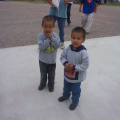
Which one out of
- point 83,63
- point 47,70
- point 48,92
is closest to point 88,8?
point 47,70

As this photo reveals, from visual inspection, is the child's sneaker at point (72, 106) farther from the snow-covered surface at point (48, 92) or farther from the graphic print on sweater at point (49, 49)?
the graphic print on sweater at point (49, 49)

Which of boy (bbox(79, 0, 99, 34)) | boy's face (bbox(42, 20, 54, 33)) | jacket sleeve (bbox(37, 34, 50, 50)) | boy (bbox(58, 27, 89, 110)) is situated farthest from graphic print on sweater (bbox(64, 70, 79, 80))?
boy (bbox(79, 0, 99, 34))

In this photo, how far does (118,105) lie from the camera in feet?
7.04

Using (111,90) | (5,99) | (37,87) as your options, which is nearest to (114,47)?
(111,90)

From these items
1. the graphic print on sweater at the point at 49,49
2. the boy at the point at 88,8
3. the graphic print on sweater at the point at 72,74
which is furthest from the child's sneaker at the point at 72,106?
the boy at the point at 88,8

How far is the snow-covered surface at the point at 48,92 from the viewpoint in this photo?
195cm

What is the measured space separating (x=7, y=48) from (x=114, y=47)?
319cm

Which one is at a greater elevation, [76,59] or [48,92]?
[76,59]

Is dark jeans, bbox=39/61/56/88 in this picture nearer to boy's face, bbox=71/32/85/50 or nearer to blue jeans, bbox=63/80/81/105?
blue jeans, bbox=63/80/81/105

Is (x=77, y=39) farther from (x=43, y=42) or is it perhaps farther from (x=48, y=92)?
(x=48, y=92)

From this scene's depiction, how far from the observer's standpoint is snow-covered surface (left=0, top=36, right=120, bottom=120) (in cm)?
195

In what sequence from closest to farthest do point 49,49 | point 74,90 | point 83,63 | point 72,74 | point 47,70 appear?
point 83,63 < point 72,74 < point 74,90 < point 49,49 < point 47,70

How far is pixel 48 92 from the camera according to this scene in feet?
7.81

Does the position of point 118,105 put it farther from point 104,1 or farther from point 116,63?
point 104,1
